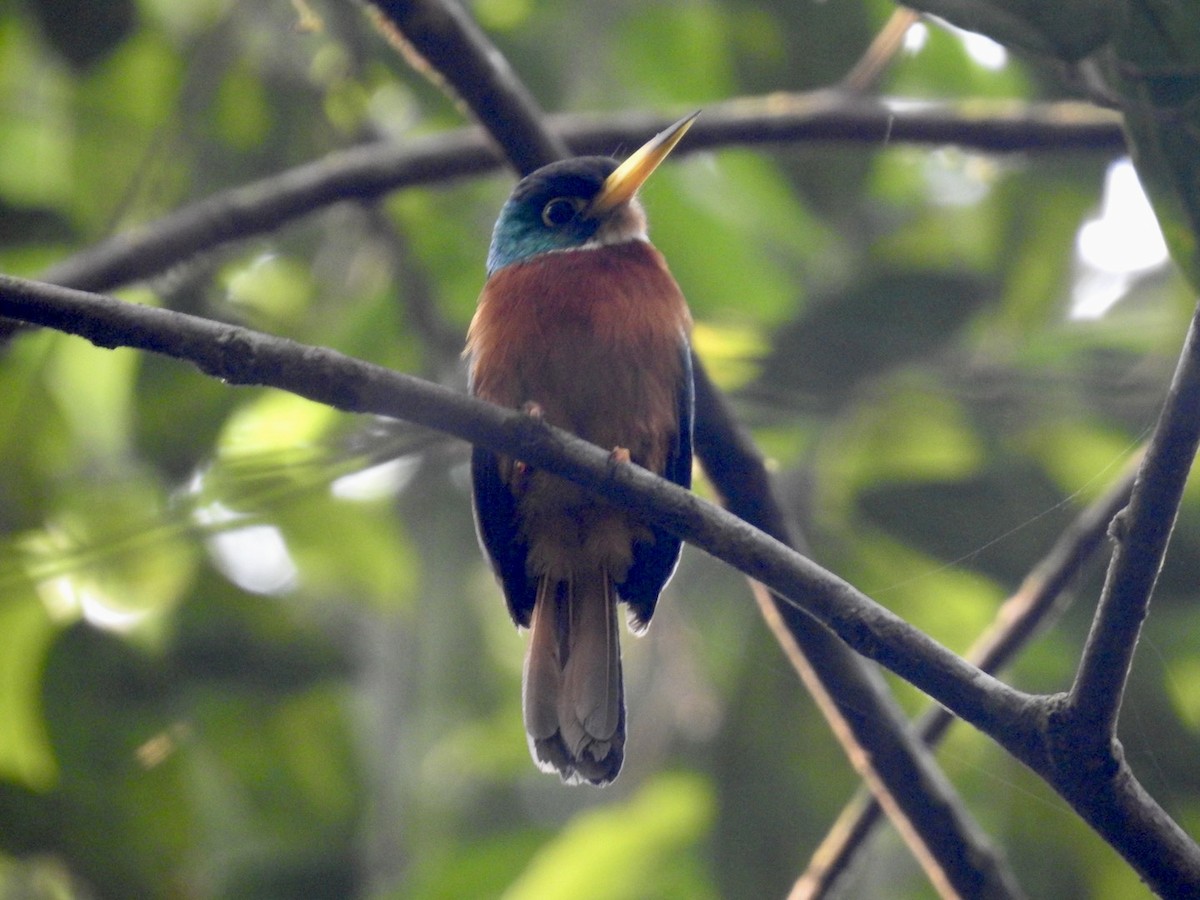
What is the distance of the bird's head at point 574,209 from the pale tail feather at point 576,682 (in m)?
0.70

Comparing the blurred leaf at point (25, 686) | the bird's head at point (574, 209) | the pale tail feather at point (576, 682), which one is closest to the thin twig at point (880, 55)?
the bird's head at point (574, 209)

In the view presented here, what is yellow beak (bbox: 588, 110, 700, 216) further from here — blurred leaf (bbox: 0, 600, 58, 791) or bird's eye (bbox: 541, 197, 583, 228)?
blurred leaf (bbox: 0, 600, 58, 791)

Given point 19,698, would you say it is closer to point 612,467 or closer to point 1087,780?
point 612,467

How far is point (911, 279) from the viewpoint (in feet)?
9.27

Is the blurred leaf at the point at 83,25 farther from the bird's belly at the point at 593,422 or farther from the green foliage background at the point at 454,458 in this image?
the bird's belly at the point at 593,422

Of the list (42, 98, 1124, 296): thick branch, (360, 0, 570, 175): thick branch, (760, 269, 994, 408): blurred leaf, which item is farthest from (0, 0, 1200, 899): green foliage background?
(360, 0, 570, 175): thick branch

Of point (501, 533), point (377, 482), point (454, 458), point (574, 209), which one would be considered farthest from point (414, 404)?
point (377, 482)

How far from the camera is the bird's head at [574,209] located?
2.49 m

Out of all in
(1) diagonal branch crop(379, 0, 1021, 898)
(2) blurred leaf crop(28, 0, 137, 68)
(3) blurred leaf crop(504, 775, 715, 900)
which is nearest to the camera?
(1) diagonal branch crop(379, 0, 1021, 898)

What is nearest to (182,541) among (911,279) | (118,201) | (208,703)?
(208,703)

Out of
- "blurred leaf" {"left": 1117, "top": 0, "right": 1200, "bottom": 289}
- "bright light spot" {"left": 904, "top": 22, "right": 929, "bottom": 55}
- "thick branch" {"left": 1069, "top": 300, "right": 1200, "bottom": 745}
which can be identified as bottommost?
"thick branch" {"left": 1069, "top": 300, "right": 1200, "bottom": 745}

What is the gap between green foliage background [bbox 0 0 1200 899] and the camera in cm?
261

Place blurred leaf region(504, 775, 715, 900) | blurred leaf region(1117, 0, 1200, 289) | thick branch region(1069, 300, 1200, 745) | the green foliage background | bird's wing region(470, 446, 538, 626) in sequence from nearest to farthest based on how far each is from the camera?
1. thick branch region(1069, 300, 1200, 745)
2. blurred leaf region(1117, 0, 1200, 289)
3. bird's wing region(470, 446, 538, 626)
4. the green foliage background
5. blurred leaf region(504, 775, 715, 900)

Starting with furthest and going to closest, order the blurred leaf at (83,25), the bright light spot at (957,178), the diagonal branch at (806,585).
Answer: the bright light spot at (957,178) → the blurred leaf at (83,25) → the diagonal branch at (806,585)
